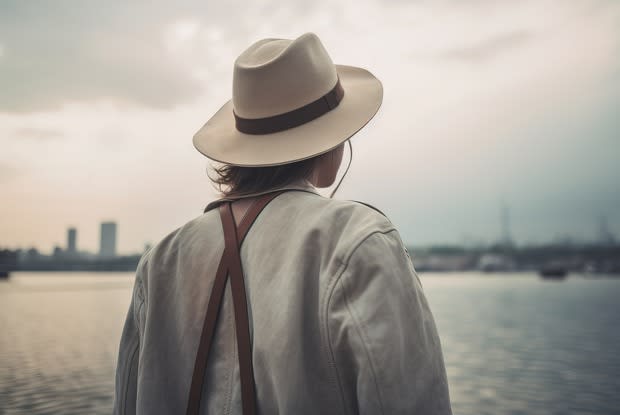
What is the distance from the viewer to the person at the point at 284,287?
848 millimetres

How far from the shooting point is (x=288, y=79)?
1157 mm

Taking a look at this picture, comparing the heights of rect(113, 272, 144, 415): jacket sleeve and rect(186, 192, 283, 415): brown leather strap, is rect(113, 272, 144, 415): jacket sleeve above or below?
below

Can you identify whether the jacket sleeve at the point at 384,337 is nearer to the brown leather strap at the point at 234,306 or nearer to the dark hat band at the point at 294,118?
the brown leather strap at the point at 234,306

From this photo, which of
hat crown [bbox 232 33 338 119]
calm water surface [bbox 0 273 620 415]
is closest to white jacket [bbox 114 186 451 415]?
hat crown [bbox 232 33 338 119]

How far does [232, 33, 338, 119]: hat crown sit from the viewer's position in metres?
1.16

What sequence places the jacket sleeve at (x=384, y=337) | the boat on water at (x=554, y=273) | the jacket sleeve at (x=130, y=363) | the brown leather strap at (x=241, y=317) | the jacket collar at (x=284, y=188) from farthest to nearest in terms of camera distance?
the boat on water at (x=554, y=273)
the jacket sleeve at (x=130, y=363)
the jacket collar at (x=284, y=188)
the brown leather strap at (x=241, y=317)
the jacket sleeve at (x=384, y=337)

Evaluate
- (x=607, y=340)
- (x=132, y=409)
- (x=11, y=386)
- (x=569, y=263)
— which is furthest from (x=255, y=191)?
(x=569, y=263)

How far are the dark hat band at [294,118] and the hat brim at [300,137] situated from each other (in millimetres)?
11

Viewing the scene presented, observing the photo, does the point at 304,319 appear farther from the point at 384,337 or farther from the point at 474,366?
the point at 474,366

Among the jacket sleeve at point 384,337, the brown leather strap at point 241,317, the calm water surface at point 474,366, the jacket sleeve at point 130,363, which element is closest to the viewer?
the jacket sleeve at point 384,337

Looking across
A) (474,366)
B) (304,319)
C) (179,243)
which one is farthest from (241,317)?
(474,366)

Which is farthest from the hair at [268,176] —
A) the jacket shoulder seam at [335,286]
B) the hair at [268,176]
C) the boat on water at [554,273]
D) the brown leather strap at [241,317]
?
the boat on water at [554,273]

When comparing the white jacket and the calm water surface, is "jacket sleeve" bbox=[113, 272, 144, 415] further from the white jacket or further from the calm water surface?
the calm water surface

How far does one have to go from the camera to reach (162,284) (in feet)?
3.71
